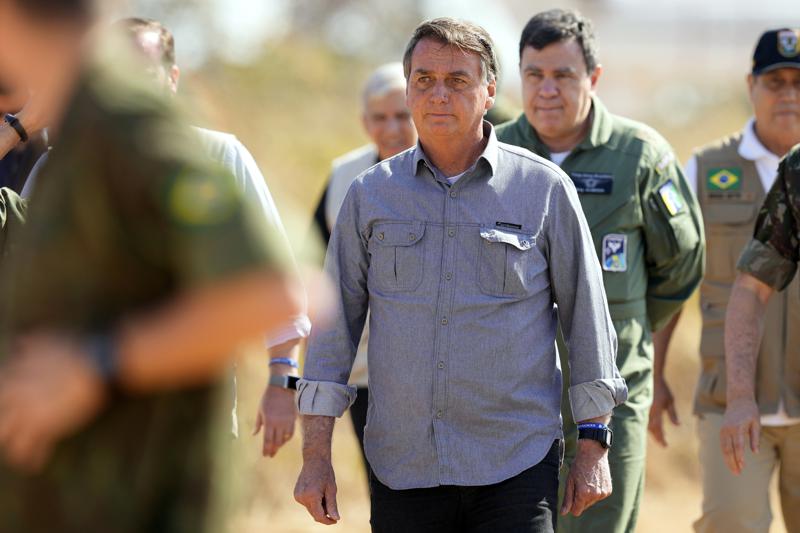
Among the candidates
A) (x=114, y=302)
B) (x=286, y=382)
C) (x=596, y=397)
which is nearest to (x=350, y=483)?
(x=286, y=382)

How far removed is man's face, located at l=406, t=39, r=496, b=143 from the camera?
4.72 meters

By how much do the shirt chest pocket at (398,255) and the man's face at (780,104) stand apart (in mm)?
2823

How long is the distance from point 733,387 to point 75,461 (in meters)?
3.35

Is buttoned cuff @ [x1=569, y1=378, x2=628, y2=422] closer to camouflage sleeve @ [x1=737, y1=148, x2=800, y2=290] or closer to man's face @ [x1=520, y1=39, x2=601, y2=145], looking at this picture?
camouflage sleeve @ [x1=737, y1=148, x2=800, y2=290]

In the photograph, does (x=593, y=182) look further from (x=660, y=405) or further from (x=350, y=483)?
(x=350, y=483)

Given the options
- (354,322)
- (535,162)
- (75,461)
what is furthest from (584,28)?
(75,461)

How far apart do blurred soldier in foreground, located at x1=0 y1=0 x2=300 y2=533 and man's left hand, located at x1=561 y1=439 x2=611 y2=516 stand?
7.14ft

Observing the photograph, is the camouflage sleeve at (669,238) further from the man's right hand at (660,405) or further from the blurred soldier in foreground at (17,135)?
the blurred soldier in foreground at (17,135)

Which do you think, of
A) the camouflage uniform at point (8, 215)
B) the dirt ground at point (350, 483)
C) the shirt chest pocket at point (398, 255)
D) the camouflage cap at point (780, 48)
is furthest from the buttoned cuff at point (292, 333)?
the dirt ground at point (350, 483)

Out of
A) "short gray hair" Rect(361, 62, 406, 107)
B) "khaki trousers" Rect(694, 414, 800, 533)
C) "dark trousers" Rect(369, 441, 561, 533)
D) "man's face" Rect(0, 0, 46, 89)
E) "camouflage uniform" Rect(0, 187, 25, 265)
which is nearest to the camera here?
"man's face" Rect(0, 0, 46, 89)

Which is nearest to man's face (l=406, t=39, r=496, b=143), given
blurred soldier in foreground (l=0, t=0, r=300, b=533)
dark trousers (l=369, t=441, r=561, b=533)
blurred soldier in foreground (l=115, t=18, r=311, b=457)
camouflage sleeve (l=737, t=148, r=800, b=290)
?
blurred soldier in foreground (l=115, t=18, r=311, b=457)

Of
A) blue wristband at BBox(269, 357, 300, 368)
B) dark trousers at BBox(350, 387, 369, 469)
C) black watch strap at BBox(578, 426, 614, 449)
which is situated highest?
blue wristband at BBox(269, 357, 300, 368)

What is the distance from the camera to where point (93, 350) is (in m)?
2.42

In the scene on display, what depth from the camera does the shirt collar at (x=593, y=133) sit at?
6031 mm
